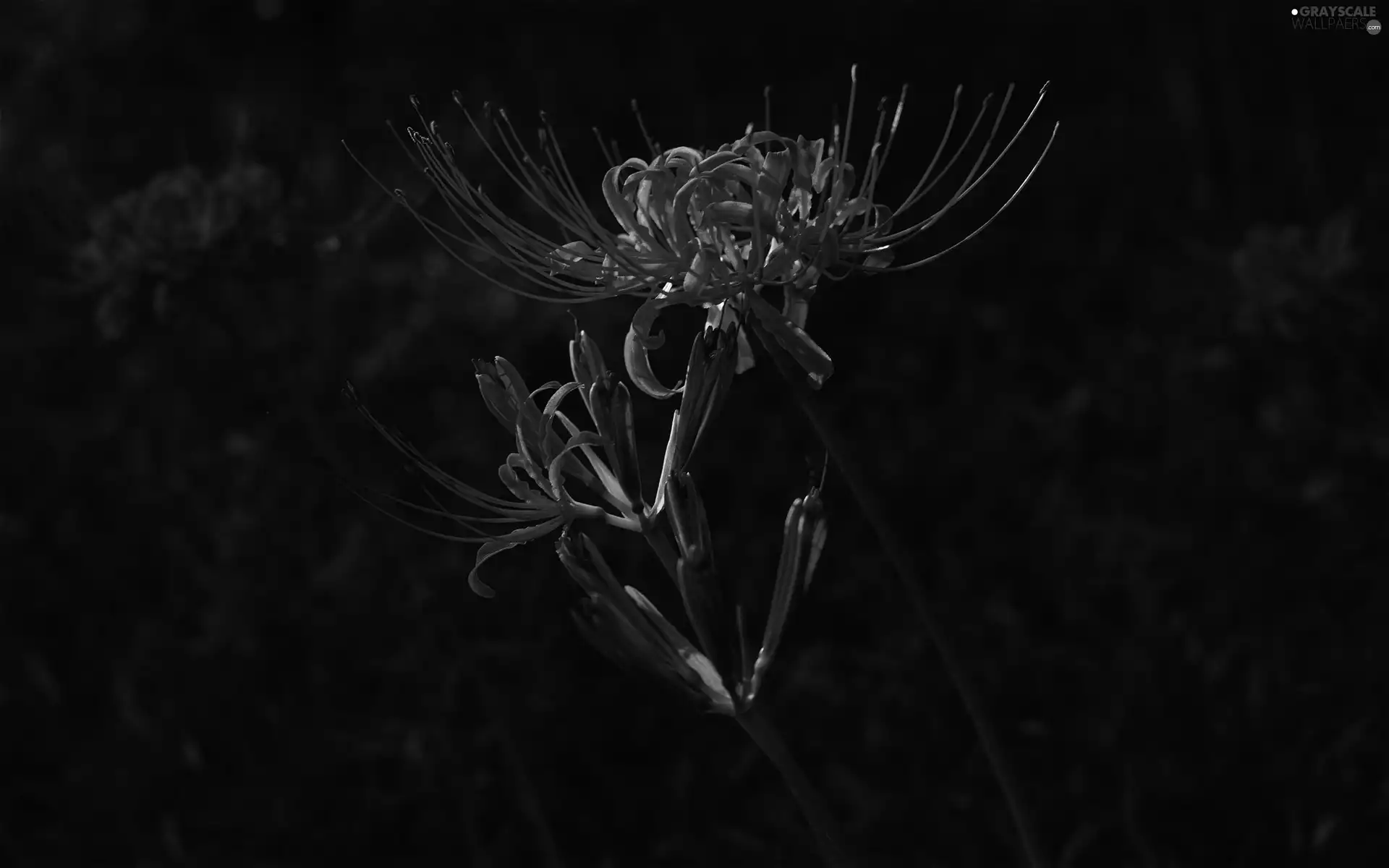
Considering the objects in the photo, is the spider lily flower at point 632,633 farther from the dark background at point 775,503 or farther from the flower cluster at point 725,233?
the dark background at point 775,503

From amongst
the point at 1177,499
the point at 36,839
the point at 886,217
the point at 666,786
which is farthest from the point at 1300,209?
the point at 36,839

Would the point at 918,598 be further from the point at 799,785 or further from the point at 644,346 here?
the point at 644,346

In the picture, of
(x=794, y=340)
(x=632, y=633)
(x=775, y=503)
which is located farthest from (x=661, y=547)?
(x=775, y=503)

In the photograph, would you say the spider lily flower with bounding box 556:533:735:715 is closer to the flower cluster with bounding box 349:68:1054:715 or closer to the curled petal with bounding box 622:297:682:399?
the flower cluster with bounding box 349:68:1054:715

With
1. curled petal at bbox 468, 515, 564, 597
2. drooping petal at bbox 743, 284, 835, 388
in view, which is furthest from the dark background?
curled petal at bbox 468, 515, 564, 597

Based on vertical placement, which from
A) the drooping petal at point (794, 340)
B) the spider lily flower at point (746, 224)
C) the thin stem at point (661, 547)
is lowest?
the thin stem at point (661, 547)

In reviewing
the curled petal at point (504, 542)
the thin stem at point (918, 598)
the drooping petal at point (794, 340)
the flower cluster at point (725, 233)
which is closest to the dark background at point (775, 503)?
the flower cluster at point (725, 233)
